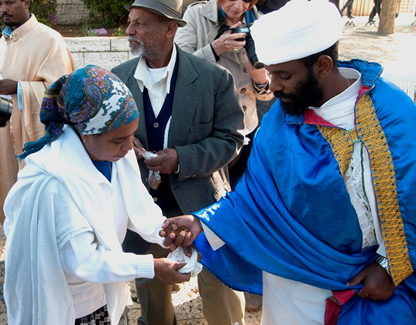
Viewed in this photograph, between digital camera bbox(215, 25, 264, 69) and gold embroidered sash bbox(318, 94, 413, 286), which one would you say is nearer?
gold embroidered sash bbox(318, 94, 413, 286)

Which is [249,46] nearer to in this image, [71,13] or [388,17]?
[71,13]

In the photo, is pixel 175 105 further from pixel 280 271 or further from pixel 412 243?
pixel 412 243

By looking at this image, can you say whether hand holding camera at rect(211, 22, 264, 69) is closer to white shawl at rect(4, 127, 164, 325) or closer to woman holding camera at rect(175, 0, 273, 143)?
woman holding camera at rect(175, 0, 273, 143)

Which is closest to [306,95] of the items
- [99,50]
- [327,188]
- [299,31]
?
[299,31]

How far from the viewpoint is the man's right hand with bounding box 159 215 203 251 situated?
240 centimetres

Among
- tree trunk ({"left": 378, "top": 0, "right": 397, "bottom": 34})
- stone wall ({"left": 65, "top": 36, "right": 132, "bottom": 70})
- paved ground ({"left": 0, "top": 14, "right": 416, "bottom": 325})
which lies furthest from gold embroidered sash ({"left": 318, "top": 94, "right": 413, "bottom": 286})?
tree trunk ({"left": 378, "top": 0, "right": 397, "bottom": 34})

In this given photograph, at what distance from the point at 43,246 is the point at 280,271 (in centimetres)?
118

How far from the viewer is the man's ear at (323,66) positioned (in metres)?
2.16

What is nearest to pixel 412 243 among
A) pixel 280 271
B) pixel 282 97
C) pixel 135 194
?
pixel 280 271

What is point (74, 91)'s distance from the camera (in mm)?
1820

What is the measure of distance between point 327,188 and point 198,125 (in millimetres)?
1184

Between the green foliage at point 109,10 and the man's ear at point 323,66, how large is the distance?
6302mm

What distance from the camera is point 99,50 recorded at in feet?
20.5

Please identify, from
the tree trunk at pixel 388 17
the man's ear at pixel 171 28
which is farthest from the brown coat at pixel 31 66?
the tree trunk at pixel 388 17
